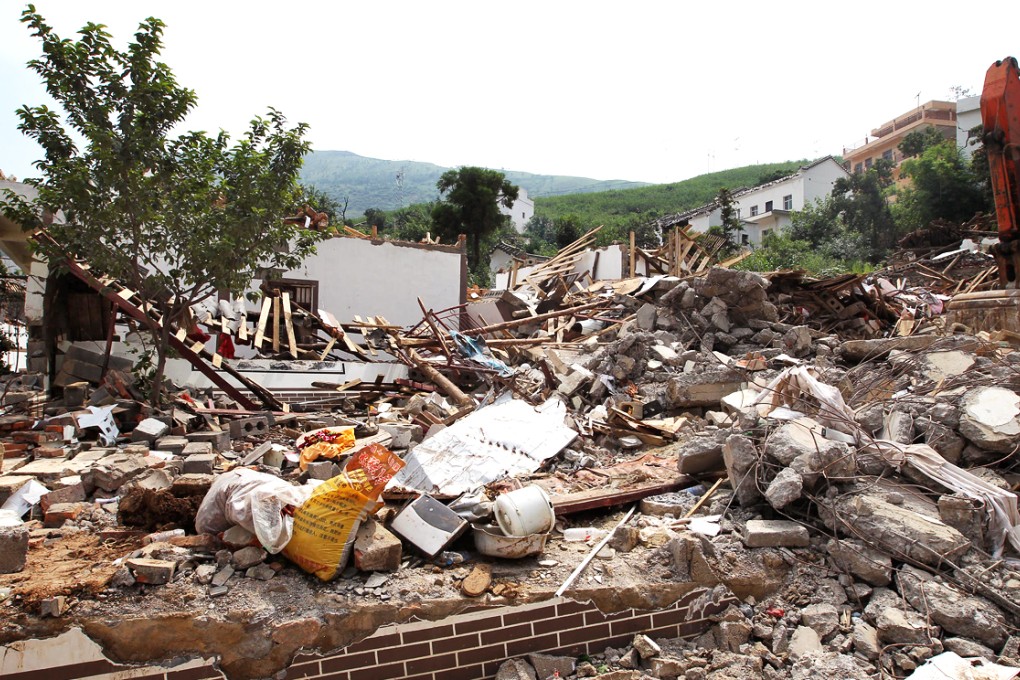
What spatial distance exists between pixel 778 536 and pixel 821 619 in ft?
1.96

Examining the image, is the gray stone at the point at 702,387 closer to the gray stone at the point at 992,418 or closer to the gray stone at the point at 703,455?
the gray stone at the point at 703,455

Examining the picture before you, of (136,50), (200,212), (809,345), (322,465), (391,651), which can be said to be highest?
(136,50)

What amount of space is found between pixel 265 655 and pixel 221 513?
107 cm

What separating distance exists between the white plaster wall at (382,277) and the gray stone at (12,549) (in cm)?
1245

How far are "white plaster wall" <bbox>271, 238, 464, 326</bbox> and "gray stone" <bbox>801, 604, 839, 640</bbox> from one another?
46.5 ft

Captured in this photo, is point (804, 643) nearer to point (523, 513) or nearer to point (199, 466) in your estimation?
point (523, 513)

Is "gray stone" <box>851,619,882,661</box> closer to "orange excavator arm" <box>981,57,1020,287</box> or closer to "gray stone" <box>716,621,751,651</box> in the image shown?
"gray stone" <box>716,621,751,651</box>

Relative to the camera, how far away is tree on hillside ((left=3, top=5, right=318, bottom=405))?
7598 mm

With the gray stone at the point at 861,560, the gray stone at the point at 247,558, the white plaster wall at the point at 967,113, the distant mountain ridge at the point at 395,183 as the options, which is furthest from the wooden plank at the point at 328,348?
the distant mountain ridge at the point at 395,183

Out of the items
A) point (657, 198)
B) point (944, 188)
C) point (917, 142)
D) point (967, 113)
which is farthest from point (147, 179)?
point (657, 198)

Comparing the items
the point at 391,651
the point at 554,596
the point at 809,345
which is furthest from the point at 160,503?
the point at 809,345

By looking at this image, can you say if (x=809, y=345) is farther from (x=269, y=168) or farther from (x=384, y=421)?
(x=269, y=168)

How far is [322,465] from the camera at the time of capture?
623 centimetres

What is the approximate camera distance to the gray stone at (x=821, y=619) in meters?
3.69
